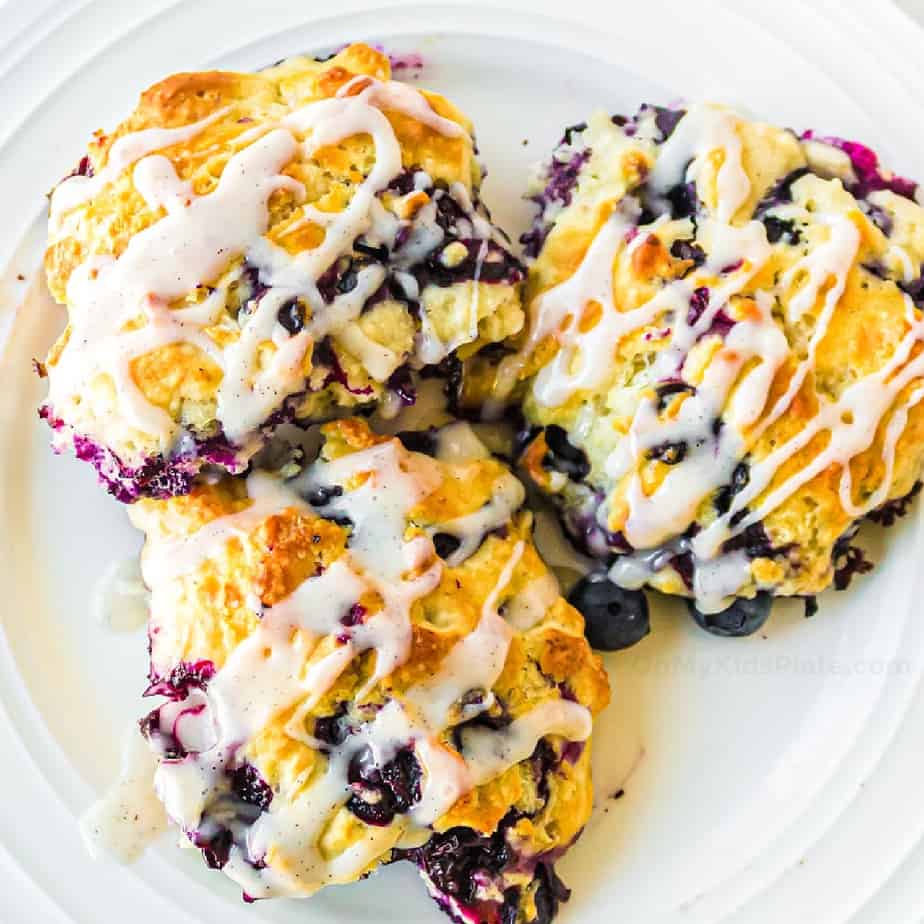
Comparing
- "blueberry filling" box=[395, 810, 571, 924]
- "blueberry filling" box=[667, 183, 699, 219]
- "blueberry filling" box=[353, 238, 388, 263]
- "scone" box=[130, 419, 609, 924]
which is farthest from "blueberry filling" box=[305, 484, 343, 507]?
"blueberry filling" box=[667, 183, 699, 219]

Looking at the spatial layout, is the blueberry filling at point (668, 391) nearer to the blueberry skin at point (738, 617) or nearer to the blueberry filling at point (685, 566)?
the blueberry filling at point (685, 566)

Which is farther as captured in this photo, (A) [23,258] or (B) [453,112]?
(A) [23,258]

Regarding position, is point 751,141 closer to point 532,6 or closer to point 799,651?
point 532,6

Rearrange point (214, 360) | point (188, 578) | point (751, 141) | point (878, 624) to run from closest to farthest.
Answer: point (214, 360) → point (188, 578) → point (751, 141) → point (878, 624)

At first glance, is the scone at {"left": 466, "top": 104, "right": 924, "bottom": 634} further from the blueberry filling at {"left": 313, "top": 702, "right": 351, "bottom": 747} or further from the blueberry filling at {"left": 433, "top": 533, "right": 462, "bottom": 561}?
the blueberry filling at {"left": 313, "top": 702, "right": 351, "bottom": 747}

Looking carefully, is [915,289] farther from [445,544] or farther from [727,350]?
[445,544]

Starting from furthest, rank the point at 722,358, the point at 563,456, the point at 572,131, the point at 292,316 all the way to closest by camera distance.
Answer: the point at 572,131 < the point at 563,456 < the point at 722,358 < the point at 292,316

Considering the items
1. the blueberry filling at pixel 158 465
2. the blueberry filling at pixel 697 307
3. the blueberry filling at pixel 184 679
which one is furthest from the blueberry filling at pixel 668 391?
the blueberry filling at pixel 184 679

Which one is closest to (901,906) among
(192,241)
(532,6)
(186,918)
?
(186,918)

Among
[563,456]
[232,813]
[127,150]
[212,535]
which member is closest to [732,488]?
[563,456]
